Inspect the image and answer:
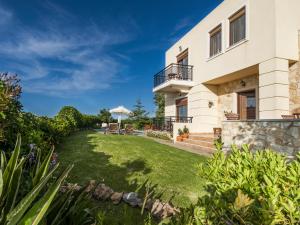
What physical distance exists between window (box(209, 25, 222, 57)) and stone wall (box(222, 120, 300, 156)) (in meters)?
7.67

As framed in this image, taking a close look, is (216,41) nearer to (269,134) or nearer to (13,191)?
(269,134)

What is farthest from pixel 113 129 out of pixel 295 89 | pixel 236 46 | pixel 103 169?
pixel 295 89

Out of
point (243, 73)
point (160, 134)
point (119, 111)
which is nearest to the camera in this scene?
point (243, 73)

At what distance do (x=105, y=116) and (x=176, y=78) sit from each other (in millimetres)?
25565

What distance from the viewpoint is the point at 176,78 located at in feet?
52.1

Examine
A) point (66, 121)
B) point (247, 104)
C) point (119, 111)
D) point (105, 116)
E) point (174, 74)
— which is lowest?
point (66, 121)

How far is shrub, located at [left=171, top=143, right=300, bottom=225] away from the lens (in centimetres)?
145

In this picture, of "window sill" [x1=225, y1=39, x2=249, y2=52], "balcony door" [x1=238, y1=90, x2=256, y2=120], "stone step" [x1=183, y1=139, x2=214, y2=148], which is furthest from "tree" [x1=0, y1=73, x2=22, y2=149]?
"balcony door" [x1=238, y1=90, x2=256, y2=120]

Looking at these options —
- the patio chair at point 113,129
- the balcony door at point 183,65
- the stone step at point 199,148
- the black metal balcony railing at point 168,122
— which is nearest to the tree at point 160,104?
the black metal balcony railing at point 168,122

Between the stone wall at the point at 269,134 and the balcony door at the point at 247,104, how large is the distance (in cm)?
566

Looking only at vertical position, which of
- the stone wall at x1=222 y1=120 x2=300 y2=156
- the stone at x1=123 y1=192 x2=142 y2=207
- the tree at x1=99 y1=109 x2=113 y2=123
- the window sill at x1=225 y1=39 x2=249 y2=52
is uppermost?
the window sill at x1=225 y1=39 x2=249 y2=52

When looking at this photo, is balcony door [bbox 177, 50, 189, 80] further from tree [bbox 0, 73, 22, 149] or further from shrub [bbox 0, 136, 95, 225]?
shrub [bbox 0, 136, 95, 225]

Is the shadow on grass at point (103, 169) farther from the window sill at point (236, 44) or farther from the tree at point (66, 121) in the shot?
the window sill at point (236, 44)

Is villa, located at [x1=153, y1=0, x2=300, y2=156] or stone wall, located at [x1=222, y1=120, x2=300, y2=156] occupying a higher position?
villa, located at [x1=153, y1=0, x2=300, y2=156]
